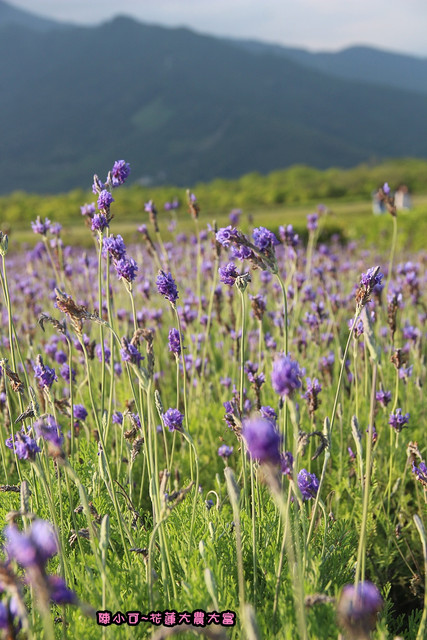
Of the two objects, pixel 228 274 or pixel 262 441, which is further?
pixel 228 274

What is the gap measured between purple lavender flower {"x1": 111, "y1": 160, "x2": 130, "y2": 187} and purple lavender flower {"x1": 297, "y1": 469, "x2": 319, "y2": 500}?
1356 millimetres

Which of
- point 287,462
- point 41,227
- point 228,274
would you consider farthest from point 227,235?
point 41,227

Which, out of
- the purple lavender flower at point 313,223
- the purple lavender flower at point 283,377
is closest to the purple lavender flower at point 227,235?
the purple lavender flower at point 283,377

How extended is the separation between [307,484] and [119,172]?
147 centimetres

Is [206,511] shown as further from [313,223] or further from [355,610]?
[313,223]

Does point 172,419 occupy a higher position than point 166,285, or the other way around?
point 166,285

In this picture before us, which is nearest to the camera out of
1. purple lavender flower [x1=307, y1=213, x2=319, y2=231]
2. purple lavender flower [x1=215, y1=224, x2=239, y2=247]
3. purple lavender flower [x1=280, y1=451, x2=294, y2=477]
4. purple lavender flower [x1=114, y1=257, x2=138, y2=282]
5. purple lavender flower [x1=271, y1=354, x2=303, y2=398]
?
purple lavender flower [x1=271, y1=354, x2=303, y2=398]

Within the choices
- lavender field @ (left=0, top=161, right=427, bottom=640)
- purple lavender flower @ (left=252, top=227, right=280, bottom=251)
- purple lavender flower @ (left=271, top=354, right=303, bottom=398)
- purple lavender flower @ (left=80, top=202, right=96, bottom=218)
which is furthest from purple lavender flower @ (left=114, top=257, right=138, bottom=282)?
purple lavender flower @ (left=80, top=202, right=96, bottom=218)

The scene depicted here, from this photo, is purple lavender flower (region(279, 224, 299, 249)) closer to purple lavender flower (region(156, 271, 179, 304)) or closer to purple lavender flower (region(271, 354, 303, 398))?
purple lavender flower (region(156, 271, 179, 304))

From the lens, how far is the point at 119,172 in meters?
2.48

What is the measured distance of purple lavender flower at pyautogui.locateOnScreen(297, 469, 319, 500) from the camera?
2.06 meters

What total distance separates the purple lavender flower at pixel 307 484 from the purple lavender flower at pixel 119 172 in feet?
4.45

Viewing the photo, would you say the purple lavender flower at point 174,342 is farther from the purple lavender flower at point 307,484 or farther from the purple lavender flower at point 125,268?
the purple lavender flower at point 307,484

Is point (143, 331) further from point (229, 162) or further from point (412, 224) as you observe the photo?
point (229, 162)
